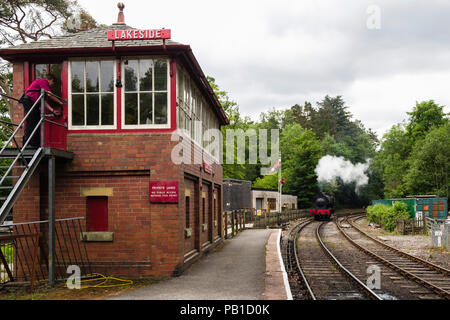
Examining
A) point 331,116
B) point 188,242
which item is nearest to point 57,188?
point 188,242

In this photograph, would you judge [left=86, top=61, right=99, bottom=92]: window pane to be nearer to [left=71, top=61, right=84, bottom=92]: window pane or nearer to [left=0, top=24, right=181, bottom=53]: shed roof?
[left=71, top=61, right=84, bottom=92]: window pane

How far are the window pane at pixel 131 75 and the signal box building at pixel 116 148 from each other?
0.09 feet

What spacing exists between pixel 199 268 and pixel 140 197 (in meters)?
2.89

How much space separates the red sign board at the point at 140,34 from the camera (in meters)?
10.2

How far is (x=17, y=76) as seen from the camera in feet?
36.7

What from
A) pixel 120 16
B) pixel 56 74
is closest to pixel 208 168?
pixel 120 16

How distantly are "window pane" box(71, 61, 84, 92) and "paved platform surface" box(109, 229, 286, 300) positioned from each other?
547 cm

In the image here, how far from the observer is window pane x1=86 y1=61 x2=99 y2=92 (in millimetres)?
11148

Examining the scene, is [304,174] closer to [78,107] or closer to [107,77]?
[107,77]

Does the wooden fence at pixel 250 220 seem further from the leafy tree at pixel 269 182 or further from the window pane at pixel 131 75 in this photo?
the leafy tree at pixel 269 182
